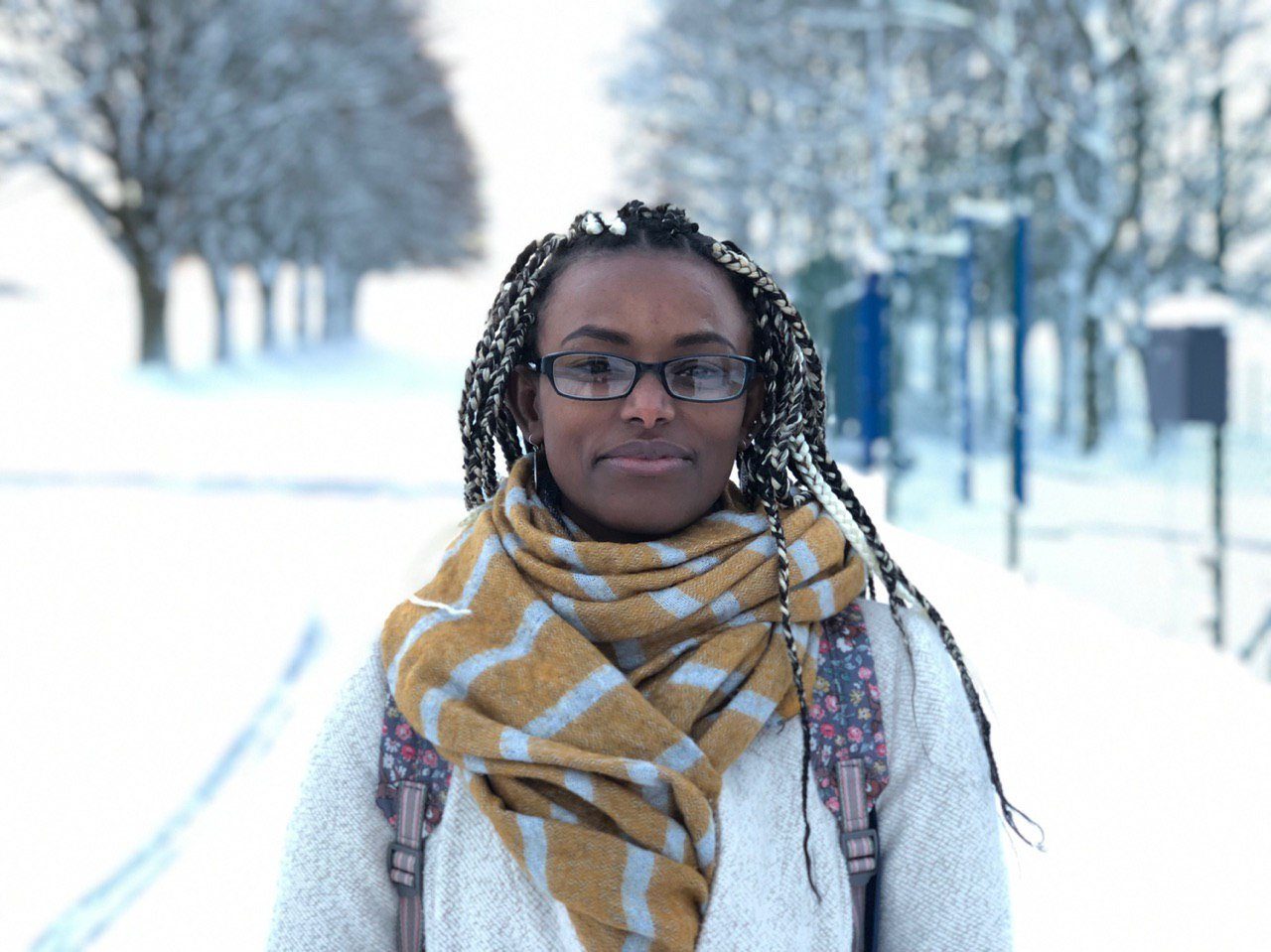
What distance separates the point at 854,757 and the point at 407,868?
569mm

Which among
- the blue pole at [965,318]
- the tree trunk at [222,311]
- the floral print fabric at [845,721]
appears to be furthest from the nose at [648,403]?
the tree trunk at [222,311]

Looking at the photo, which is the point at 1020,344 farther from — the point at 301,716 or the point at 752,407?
the point at 752,407

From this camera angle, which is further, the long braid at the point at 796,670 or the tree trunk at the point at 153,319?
the tree trunk at the point at 153,319

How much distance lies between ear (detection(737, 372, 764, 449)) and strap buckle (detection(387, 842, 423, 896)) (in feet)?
2.20

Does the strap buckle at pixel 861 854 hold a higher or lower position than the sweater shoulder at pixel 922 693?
lower

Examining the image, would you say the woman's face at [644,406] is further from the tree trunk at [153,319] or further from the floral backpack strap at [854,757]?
the tree trunk at [153,319]

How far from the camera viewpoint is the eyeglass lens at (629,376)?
1.55 m

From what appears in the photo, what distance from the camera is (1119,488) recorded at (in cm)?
1441

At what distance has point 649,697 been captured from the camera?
1.51m

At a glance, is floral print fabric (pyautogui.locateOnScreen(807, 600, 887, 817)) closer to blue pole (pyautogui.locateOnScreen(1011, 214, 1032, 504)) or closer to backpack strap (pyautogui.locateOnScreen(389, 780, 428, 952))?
backpack strap (pyautogui.locateOnScreen(389, 780, 428, 952))

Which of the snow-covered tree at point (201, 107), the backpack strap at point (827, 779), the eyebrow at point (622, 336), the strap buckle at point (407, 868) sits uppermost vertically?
the snow-covered tree at point (201, 107)

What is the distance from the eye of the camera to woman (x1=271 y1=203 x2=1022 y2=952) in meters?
1.45

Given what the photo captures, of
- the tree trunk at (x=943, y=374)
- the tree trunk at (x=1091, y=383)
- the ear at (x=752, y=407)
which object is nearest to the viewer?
the ear at (x=752, y=407)

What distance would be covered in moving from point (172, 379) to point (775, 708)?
922 inches
